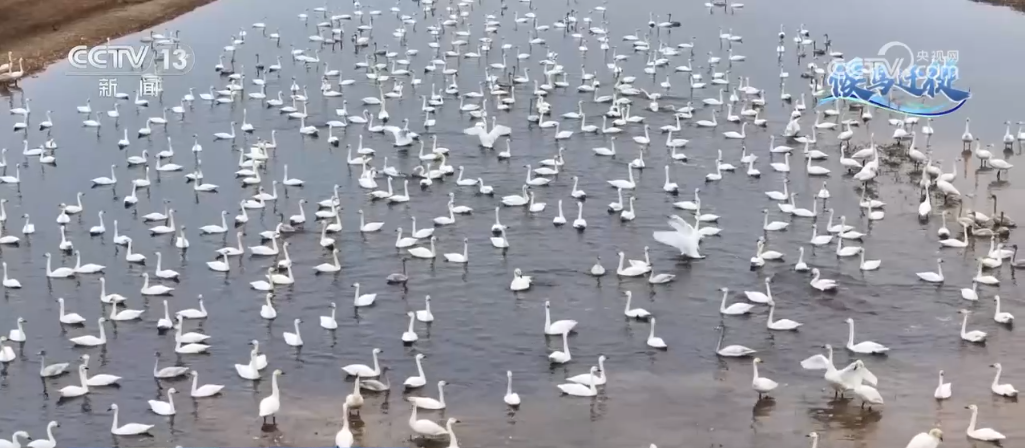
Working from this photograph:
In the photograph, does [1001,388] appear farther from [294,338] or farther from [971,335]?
[294,338]

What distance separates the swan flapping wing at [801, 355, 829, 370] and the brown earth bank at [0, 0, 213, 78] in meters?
32.7

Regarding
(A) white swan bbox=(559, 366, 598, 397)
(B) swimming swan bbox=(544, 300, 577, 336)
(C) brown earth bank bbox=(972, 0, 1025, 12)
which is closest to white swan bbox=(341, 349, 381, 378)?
(A) white swan bbox=(559, 366, 598, 397)

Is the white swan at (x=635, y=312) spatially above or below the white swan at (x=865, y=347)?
above

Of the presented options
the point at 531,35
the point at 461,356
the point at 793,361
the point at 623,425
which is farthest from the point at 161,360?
the point at 531,35

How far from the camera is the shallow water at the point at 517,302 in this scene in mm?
21281

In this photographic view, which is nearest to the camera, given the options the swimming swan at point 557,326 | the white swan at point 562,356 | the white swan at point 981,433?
the white swan at point 981,433

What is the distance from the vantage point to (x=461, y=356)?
2389 cm

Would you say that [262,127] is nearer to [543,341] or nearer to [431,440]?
[543,341]

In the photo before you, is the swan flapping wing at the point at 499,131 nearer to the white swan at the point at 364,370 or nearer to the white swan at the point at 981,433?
the white swan at the point at 364,370

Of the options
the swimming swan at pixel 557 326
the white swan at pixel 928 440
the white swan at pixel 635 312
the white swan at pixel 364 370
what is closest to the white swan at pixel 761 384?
the white swan at pixel 928 440

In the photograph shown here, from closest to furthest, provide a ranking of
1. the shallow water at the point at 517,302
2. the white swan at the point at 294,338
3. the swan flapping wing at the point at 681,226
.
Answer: the shallow water at the point at 517,302 → the white swan at the point at 294,338 → the swan flapping wing at the point at 681,226

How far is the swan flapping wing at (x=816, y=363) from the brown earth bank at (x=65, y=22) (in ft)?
107

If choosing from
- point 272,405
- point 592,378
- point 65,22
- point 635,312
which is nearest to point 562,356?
point 592,378

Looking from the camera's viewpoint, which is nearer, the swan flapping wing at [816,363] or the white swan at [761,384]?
the white swan at [761,384]
